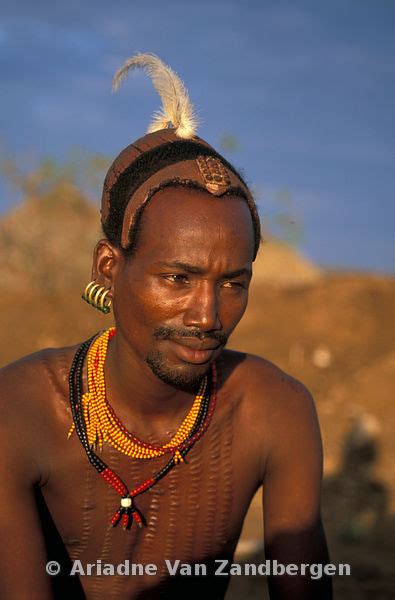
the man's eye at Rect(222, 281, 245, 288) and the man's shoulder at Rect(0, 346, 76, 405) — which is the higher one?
the man's eye at Rect(222, 281, 245, 288)

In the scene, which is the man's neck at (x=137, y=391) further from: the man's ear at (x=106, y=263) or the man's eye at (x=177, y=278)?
the man's eye at (x=177, y=278)

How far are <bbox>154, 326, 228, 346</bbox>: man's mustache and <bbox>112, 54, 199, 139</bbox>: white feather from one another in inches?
30.3

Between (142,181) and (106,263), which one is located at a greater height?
(142,181)

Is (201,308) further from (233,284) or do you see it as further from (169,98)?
(169,98)

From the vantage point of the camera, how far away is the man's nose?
254 centimetres

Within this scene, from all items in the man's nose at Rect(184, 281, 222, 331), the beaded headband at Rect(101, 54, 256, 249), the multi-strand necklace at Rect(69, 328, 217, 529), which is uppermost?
the beaded headband at Rect(101, 54, 256, 249)

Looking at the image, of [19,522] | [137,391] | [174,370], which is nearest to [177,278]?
[174,370]

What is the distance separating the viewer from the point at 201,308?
8.35 ft

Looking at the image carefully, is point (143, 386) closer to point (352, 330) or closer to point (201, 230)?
point (201, 230)

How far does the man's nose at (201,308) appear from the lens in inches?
100

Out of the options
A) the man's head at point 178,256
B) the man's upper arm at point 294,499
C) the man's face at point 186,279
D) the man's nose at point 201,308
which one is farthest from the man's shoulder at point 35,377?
the man's upper arm at point 294,499

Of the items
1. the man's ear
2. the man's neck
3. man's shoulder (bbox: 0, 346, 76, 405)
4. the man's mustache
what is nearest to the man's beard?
the man's mustache

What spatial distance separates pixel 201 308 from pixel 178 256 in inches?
7.2

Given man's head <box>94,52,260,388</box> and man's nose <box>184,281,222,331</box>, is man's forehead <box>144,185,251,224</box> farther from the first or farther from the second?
man's nose <box>184,281,222,331</box>
